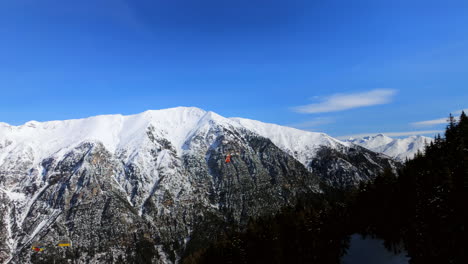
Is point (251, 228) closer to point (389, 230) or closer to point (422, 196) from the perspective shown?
point (389, 230)

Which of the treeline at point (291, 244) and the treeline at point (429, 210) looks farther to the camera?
the treeline at point (291, 244)

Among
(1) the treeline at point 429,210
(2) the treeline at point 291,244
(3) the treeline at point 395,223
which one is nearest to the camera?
(1) the treeline at point 429,210

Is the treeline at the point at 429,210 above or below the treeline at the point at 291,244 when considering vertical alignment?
above

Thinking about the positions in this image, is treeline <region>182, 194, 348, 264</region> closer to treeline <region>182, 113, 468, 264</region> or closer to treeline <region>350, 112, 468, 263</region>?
treeline <region>182, 113, 468, 264</region>

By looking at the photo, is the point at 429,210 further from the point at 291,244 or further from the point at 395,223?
the point at 291,244

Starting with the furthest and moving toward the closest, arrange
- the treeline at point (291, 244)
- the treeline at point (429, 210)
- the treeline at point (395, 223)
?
the treeline at point (291, 244), the treeline at point (395, 223), the treeline at point (429, 210)

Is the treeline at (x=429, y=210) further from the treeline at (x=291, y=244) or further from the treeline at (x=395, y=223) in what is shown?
the treeline at (x=291, y=244)

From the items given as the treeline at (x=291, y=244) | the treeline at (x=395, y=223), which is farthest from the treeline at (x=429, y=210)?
the treeline at (x=291, y=244)

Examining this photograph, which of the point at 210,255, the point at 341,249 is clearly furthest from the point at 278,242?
the point at 210,255

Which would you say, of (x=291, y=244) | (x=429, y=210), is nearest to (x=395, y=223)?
(x=429, y=210)
